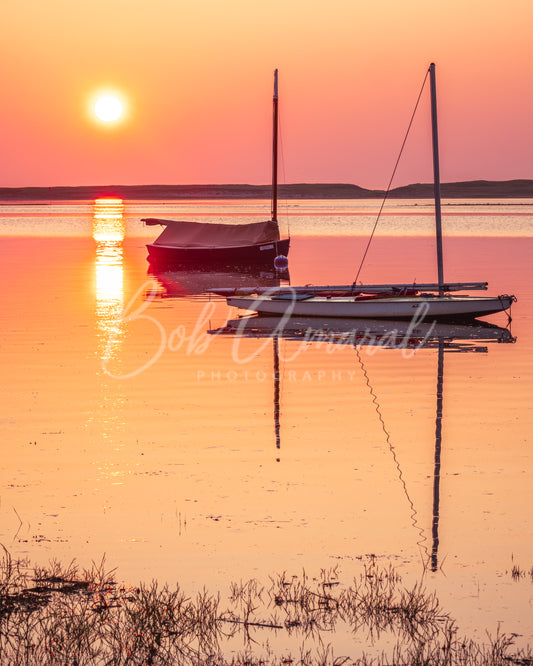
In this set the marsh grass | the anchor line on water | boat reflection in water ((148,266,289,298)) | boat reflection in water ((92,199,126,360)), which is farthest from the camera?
boat reflection in water ((148,266,289,298))

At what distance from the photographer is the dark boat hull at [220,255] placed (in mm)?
58250

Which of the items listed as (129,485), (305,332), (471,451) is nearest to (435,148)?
(305,332)

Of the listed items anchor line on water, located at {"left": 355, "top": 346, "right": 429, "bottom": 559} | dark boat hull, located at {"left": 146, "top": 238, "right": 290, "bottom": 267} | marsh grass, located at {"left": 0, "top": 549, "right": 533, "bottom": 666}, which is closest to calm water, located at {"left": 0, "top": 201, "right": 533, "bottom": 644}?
anchor line on water, located at {"left": 355, "top": 346, "right": 429, "bottom": 559}

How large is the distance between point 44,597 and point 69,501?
331cm

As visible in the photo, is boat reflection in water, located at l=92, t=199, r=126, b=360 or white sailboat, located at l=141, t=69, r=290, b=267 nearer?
boat reflection in water, located at l=92, t=199, r=126, b=360

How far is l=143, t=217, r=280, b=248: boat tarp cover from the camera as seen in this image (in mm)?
59000

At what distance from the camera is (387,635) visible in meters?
9.06

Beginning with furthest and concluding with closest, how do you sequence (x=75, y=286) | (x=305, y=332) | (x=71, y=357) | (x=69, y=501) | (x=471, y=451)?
(x=75, y=286) < (x=305, y=332) < (x=71, y=357) < (x=471, y=451) < (x=69, y=501)

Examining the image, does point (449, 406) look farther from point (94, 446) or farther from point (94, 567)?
point (94, 567)

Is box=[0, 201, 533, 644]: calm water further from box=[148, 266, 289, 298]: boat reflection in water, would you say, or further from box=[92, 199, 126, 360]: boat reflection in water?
box=[148, 266, 289, 298]: boat reflection in water

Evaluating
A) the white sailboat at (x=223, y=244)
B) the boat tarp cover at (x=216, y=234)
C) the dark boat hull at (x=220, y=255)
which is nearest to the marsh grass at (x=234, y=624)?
the white sailboat at (x=223, y=244)

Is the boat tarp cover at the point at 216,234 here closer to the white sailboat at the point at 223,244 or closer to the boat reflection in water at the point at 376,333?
the white sailboat at the point at 223,244

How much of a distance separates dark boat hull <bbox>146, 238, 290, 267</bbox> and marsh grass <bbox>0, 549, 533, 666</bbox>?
48.0 m

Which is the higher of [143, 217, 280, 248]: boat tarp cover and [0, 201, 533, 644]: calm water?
[143, 217, 280, 248]: boat tarp cover
